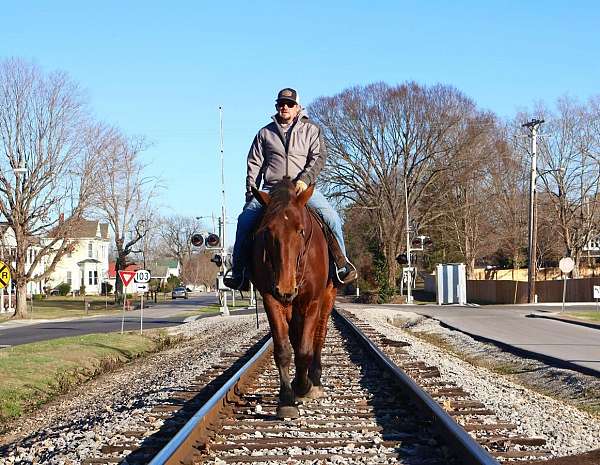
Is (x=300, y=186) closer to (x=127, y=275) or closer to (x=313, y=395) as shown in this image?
(x=313, y=395)

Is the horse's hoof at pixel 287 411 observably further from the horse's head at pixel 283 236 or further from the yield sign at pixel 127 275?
the yield sign at pixel 127 275

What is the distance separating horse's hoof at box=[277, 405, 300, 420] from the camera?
7326 mm

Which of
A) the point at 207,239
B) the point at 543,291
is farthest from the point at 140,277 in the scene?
the point at 543,291

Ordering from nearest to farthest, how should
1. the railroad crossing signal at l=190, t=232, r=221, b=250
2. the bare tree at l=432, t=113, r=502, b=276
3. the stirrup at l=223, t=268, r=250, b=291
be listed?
the stirrup at l=223, t=268, r=250, b=291, the railroad crossing signal at l=190, t=232, r=221, b=250, the bare tree at l=432, t=113, r=502, b=276

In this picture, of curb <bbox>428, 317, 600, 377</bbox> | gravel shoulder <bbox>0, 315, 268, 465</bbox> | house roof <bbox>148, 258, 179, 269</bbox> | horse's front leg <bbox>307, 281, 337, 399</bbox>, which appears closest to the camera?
gravel shoulder <bbox>0, 315, 268, 465</bbox>

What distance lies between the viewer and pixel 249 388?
972 centimetres

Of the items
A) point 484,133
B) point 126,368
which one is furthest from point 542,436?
point 484,133

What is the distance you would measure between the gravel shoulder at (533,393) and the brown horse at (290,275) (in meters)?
2.01

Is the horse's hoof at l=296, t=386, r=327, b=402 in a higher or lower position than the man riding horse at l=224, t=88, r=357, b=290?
lower

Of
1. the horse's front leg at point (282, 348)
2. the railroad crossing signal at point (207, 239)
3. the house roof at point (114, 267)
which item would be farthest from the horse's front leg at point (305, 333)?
the house roof at point (114, 267)

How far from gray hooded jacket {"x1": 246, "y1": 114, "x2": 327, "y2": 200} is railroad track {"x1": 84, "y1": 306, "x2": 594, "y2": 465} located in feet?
7.37

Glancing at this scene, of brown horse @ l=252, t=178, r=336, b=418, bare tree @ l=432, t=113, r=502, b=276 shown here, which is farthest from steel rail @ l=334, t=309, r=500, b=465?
bare tree @ l=432, t=113, r=502, b=276

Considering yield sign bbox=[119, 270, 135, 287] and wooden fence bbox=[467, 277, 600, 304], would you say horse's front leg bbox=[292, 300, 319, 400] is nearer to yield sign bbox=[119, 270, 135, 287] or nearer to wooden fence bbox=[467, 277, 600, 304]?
yield sign bbox=[119, 270, 135, 287]

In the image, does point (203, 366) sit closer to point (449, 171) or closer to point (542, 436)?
point (542, 436)
